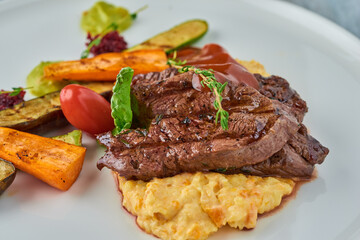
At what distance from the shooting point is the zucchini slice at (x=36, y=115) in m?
5.18

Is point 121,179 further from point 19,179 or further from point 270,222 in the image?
point 270,222

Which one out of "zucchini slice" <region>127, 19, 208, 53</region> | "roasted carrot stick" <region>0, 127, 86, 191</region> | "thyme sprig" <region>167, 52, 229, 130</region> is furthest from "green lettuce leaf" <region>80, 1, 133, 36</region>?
"thyme sprig" <region>167, 52, 229, 130</region>

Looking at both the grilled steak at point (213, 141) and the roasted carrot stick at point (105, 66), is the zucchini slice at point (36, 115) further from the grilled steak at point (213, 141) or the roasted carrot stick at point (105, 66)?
the grilled steak at point (213, 141)

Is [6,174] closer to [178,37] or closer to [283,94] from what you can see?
[283,94]

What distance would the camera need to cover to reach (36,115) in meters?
5.32

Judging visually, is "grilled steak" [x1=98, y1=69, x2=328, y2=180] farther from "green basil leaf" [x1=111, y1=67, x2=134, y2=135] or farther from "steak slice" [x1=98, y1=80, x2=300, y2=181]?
"green basil leaf" [x1=111, y1=67, x2=134, y2=135]

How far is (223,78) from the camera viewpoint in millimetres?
4711

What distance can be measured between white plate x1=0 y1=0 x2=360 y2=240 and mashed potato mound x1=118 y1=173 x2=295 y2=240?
162mm

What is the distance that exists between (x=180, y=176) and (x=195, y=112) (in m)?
0.70

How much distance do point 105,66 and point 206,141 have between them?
2497 millimetres

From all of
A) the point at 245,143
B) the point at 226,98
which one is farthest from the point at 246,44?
the point at 245,143

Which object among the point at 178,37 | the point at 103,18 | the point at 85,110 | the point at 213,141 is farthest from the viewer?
the point at 103,18

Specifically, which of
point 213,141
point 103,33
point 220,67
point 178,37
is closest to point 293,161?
point 213,141

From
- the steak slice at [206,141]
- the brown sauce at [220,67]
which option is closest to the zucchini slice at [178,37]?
the brown sauce at [220,67]
